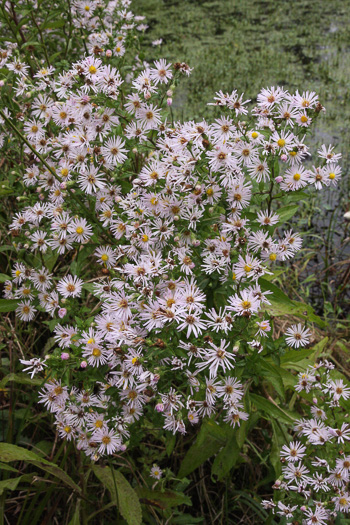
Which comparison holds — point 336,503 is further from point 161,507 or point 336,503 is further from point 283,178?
point 283,178

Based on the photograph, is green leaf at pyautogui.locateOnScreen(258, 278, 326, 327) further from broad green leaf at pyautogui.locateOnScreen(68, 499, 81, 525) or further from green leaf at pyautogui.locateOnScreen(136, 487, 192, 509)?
broad green leaf at pyautogui.locateOnScreen(68, 499, 81, 525)

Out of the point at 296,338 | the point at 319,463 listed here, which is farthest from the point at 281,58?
the point at 319,463

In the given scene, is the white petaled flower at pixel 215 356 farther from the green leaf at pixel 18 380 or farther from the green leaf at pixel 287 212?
the green leaf at pixel 18 380

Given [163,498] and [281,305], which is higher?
[281,305]

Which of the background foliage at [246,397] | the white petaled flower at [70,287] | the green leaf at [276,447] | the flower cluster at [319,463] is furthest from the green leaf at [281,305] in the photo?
the white petaled flower at [70,287]

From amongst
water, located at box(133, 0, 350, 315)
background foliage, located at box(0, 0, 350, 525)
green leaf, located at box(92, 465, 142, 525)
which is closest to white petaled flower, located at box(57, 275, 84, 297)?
background foliage, located at box(0, 0, 350, 525)

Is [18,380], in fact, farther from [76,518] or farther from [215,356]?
[215,356]
